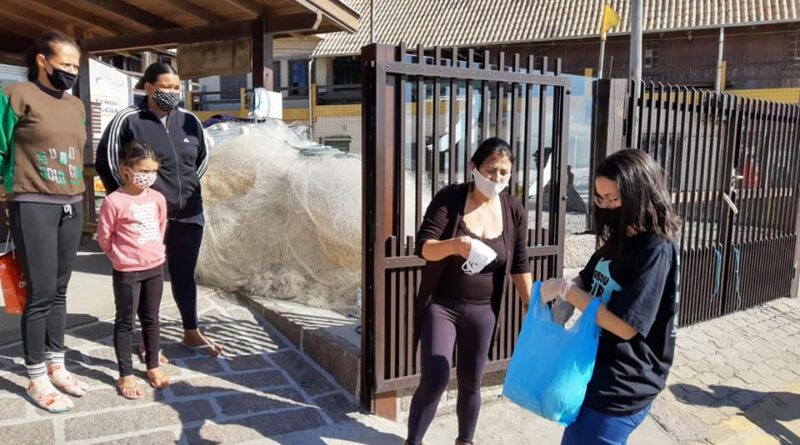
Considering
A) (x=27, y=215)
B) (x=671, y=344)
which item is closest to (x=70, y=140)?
(x=27, y=215)

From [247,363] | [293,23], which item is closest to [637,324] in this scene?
[247,363]

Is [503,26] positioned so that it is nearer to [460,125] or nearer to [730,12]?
[730,12]

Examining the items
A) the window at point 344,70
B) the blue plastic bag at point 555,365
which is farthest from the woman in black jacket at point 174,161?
the window at point 344,70

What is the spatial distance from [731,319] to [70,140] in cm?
579

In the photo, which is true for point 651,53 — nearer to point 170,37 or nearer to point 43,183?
point 170,37

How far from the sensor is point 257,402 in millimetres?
3357

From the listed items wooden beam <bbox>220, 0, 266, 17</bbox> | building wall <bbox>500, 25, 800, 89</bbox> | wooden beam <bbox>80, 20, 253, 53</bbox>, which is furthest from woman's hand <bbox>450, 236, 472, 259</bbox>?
building wall <bbox>500, 25, 800, 89</bbox>

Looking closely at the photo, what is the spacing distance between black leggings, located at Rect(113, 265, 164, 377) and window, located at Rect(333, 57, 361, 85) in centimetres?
2356

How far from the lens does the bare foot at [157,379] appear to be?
3.31m

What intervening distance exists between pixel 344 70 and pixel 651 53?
12.3 m

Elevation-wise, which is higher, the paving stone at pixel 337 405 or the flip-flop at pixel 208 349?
the flip-flop at pixel 208 349

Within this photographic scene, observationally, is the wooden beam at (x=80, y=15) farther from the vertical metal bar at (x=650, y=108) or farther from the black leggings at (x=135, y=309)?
the vertical metal bar at (x=650, y=108)

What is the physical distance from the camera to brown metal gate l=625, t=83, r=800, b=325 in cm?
499

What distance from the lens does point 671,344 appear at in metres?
2.14
